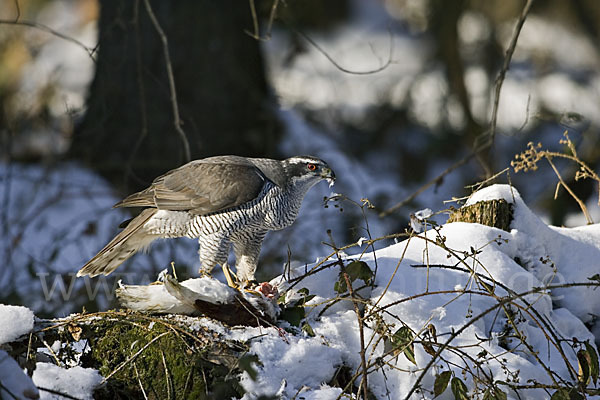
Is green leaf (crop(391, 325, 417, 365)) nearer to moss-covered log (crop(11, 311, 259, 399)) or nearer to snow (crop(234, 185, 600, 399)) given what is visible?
snow (crop(234, 185, 600, 399))

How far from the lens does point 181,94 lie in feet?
23.2

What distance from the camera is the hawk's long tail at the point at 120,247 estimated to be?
3.70 meters

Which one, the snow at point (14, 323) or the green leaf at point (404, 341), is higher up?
the green leaf at point (404, 341)

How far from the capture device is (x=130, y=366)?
2402mm

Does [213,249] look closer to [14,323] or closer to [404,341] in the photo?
[14,323]

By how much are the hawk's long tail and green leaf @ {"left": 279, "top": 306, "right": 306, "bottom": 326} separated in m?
1.34

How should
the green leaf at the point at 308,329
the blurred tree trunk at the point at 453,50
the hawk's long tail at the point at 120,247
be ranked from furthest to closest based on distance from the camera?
the blurred tree trunk at the point at 453,50, the hawk's long tail at the point at 120,247, the green leaf at the point at 308,329

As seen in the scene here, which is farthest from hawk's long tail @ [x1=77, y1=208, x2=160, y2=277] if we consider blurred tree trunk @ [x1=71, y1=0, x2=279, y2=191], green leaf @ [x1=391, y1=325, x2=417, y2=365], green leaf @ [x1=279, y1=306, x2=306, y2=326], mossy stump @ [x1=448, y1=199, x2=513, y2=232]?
blurred tree trunk @ [x1=71, y1=0, x2=279, y2=191]

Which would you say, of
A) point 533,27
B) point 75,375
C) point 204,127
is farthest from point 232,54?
point 533,27

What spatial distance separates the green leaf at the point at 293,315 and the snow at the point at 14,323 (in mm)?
890

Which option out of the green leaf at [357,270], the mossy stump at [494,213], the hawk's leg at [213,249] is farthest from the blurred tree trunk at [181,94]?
the green leaf at [357,270]

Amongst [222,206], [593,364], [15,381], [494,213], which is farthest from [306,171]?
[15,381]

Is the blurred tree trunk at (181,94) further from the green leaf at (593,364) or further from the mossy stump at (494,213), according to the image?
the green leaf at (593,364)

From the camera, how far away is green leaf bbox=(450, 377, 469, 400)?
227 cm
